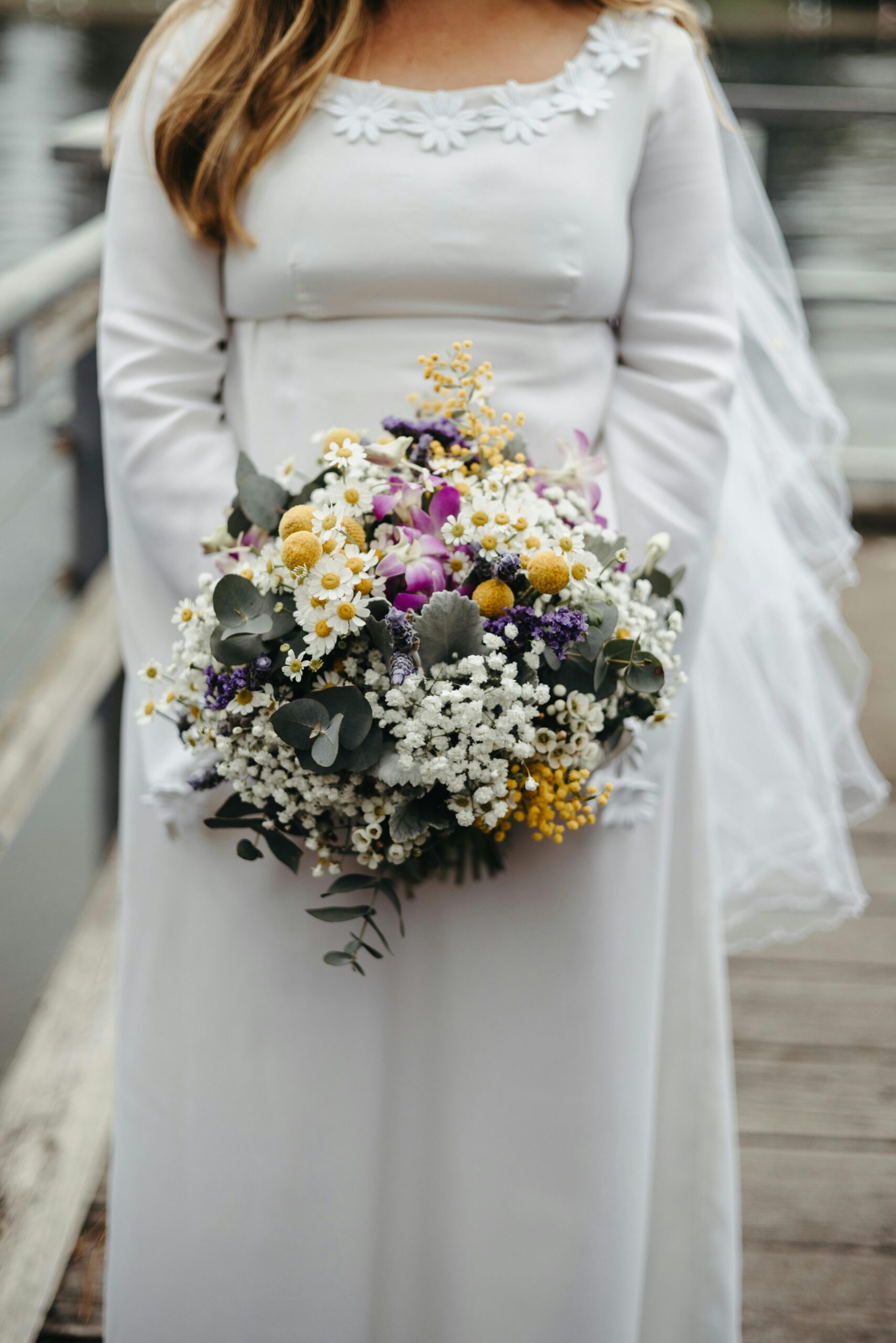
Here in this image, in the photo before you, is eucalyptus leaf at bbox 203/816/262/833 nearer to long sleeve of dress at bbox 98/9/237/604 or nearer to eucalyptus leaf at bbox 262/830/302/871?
eucalyptus leaf at bbox 262/830/302/871

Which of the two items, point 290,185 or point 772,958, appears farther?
point 772,958

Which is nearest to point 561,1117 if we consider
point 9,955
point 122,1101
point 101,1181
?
point 122,1101

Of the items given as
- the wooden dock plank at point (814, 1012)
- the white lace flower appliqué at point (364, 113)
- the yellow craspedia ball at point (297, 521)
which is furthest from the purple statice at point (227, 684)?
the wooden dock plank at point (814, 1012)

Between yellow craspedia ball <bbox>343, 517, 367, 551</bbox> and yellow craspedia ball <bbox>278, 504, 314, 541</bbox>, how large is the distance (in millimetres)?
26

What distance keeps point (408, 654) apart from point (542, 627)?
0.35 ft

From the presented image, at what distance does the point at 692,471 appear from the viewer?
3.94 feet

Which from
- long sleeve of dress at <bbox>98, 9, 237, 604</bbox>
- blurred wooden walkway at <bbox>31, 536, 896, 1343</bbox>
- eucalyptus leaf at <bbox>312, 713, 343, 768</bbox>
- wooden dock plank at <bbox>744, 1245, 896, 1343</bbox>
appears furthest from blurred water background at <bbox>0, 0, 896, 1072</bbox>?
wooden dock plank at <bbox>744, 1245, 896, 1343</bbox>

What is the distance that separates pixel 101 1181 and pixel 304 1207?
60cm

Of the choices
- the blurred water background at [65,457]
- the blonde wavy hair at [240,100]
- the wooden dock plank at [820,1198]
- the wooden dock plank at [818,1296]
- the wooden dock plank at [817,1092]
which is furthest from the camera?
the blurred water background at [65,457]

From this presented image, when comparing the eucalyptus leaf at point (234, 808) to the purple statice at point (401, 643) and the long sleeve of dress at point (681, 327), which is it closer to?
the purple statice at point (401, 643)

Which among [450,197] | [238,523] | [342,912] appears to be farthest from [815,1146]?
[450,197]

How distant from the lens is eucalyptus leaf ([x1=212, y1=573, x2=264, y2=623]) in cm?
95

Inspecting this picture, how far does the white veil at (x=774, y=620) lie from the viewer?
1617 mm

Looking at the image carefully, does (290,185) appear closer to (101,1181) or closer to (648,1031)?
(648,1031)
